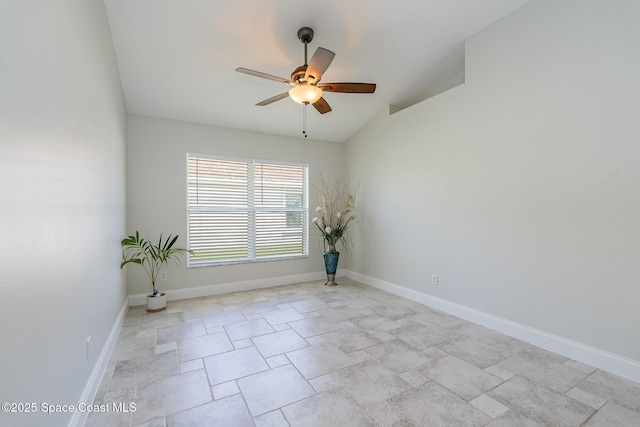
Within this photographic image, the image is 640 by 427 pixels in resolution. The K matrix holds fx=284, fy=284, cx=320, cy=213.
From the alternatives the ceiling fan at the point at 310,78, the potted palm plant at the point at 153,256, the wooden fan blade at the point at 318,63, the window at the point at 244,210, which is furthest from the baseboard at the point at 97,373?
the wooden fan blade at the point at 318,63

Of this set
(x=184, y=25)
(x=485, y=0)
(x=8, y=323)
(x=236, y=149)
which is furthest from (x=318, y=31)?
(x=8, y=323)

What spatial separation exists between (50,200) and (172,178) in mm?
3009

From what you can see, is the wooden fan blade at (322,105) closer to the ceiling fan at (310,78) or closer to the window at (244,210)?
the ceiling fan at (310,78)

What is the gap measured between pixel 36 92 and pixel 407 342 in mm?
3171

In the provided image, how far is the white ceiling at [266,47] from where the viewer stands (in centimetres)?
265

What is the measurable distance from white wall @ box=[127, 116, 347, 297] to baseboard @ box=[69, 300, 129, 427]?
1158 millimetres

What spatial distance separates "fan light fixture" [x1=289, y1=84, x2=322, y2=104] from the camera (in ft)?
8.46

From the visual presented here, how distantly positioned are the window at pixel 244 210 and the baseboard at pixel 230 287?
37cm

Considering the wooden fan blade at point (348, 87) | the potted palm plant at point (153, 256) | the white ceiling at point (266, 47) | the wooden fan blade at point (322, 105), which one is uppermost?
the white ceiling at point (266, 47)

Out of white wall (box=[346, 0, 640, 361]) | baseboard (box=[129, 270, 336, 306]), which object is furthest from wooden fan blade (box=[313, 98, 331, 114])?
baseboard (box=[129, 270, 336, 306])

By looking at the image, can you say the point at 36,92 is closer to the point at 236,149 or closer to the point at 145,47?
the point at 145,47

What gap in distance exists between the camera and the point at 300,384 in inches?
84.0

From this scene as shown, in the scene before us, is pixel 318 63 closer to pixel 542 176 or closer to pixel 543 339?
pixel 542 176

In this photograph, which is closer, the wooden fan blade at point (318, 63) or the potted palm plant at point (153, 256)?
the wooden fan blade at point (318, 63)
